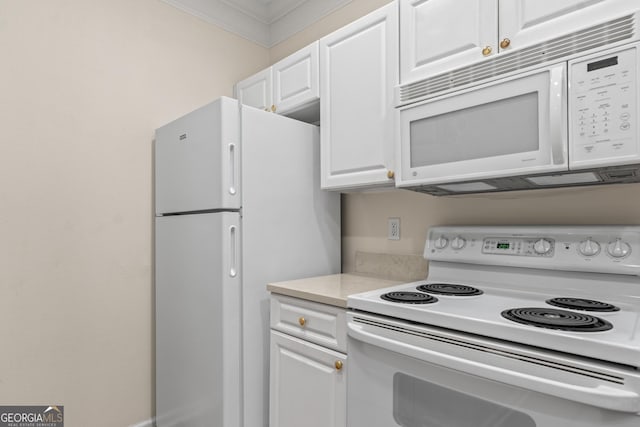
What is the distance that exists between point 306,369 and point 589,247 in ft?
3.82

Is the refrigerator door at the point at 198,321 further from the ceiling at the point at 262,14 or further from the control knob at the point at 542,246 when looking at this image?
the ceiling at the point at 262,14

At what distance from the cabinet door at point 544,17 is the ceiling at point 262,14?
1.30 m

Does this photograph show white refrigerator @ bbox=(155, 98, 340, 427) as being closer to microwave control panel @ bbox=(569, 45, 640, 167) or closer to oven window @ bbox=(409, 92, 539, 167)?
oven window @ bbox=(409, 92, 539, 167)

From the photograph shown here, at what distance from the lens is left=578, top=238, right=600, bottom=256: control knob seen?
123 cm

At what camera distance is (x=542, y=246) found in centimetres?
135

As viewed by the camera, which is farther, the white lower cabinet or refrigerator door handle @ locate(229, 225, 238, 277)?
refrigerator door handle @ locate(229, 225, 238, 277)

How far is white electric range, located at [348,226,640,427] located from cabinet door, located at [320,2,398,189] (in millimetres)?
497

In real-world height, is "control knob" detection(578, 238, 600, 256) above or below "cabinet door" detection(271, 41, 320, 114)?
below

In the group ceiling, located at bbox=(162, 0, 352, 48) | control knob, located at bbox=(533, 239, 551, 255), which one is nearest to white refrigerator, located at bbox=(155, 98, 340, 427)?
ceiling, located at bbox=(162, 0, 352, 48)

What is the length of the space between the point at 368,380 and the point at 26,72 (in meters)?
2.09

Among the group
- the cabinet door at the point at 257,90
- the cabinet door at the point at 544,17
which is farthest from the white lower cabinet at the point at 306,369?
the cabinet door at the point at 257,90

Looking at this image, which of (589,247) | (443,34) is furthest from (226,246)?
(589,247)

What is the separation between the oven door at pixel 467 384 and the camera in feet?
2.56

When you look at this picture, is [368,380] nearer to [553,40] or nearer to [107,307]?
[553,40]
